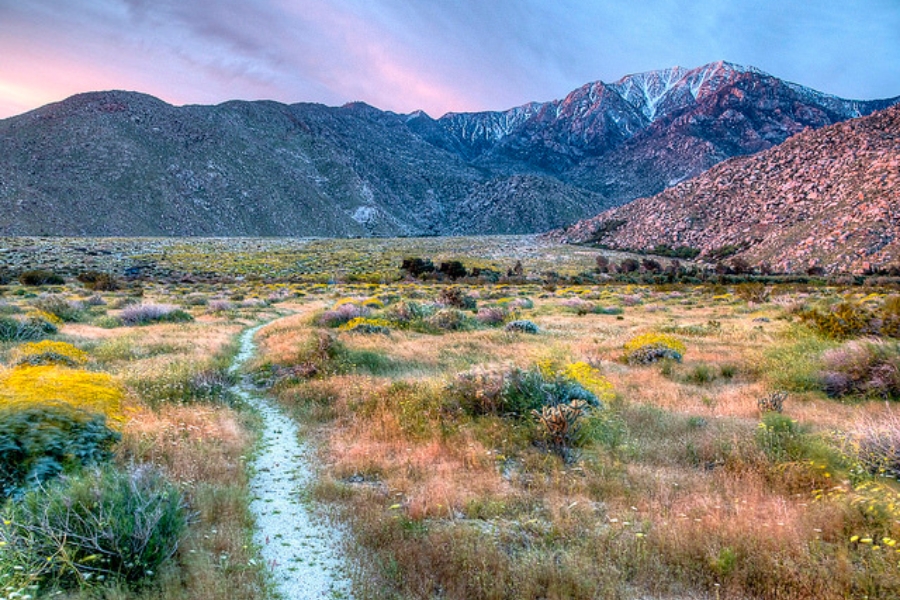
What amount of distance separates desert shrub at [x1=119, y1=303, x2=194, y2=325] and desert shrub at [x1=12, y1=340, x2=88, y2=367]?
7.70 metres

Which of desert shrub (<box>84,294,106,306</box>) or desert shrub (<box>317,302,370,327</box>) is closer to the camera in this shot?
desert shrub (<box>317,302,370,327</box>)

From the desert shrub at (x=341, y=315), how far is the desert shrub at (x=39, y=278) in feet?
109

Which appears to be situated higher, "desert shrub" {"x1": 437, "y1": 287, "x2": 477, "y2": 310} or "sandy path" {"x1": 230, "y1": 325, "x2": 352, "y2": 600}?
"desert shrub" {"x1": 437, "y1": 287, "x2": 477, "y2": 310}

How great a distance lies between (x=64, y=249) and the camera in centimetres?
6631

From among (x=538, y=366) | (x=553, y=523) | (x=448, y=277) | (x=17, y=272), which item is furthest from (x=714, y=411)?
(x=17, y=272)

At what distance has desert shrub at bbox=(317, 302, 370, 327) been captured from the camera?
61.0ft

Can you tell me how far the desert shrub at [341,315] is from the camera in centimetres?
1859

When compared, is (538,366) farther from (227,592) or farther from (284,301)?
(284,301)

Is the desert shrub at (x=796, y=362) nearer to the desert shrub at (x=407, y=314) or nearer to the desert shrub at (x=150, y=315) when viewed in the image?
the desert shrub at (x=407, y=314)

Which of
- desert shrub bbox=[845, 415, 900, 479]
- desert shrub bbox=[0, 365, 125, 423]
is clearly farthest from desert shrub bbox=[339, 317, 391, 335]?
desert shrub bbox=[845, 415, 900, 479]

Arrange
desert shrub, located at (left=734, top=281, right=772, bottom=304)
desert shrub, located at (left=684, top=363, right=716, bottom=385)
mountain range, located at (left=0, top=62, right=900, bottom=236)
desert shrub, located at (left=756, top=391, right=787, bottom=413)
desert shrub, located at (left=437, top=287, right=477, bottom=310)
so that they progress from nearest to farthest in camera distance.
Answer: desert shrub, located at (left=756, top=391, right=787, bottom=413)
desert shrub, located at (left=684, top=363, right=716, bottom=385)
desert shrub, located at (left=437, top=287, right=477, bottom=310)
desert shrub, located at (left=734, top=281, right=772, bottom=304)
mountain range, located at (left=0, top=62, right=900, bottom=236)

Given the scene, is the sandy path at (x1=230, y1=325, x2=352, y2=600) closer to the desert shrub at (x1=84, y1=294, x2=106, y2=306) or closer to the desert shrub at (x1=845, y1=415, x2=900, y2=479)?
the desert shrub at (x1=845, y1=415, x2=900, y2=479)

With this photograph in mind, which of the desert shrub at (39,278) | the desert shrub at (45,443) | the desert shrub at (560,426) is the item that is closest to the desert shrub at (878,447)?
the desert shrub at (560,426)

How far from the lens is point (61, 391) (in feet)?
23.0
